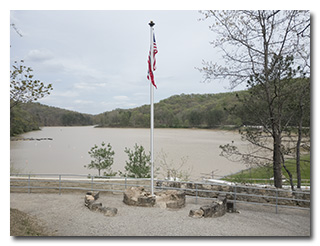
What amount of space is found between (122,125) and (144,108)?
5.05 m

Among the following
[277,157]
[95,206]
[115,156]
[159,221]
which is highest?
[277,157]

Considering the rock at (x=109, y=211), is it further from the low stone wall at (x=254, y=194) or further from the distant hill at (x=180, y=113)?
the distant hill at (x=180, y=113)

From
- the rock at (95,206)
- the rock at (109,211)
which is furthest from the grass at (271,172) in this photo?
the rock at (95,206)

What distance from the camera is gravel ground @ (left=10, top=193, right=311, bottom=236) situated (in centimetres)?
394

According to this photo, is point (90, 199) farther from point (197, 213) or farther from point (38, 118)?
point (38, 118)

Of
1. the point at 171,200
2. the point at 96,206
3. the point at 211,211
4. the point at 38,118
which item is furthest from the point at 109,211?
the point at 38,118

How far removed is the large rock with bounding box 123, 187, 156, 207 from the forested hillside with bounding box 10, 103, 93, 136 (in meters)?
2.74

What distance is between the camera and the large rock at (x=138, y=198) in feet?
16.2

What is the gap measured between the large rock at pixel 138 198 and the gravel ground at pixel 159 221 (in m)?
0.11

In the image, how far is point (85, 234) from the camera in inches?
153

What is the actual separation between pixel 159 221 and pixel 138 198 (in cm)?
88

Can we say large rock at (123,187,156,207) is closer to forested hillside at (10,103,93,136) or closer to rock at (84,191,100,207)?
rock at (84,191,100,207)

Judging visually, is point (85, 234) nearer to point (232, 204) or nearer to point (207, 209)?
point (207, 209)

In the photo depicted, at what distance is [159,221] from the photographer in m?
4.29
